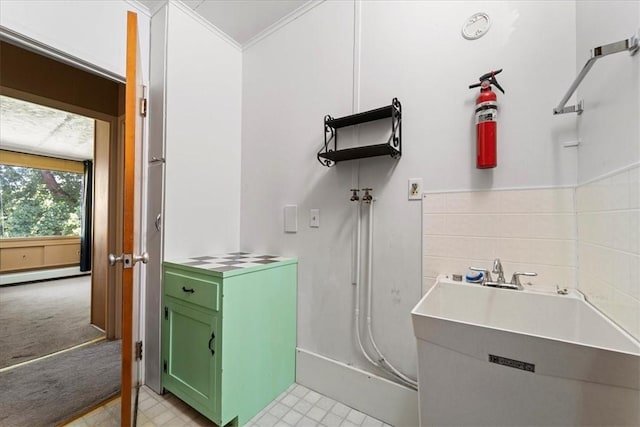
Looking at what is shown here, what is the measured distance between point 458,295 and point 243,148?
1.84 m

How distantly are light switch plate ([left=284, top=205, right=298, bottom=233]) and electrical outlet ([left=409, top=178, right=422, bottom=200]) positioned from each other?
2.59 ft

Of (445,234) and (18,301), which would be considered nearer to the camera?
(445,234)

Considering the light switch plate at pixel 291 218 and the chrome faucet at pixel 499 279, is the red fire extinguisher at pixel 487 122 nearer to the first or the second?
the chrome faucet at pixel 499 279

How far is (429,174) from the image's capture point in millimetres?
1401

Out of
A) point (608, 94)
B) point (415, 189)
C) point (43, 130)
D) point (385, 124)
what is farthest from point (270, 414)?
point (43, 130)

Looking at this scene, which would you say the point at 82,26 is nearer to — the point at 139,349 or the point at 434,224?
the point at 139,349

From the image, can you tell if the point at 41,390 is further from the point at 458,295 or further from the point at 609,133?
the point at 609,133

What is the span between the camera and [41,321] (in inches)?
113

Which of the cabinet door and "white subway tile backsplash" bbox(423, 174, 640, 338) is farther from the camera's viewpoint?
the cabinet door

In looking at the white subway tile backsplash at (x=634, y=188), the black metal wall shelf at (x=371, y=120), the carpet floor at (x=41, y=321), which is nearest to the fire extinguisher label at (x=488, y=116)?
the black metal wall shelf at (x=371, y=120)

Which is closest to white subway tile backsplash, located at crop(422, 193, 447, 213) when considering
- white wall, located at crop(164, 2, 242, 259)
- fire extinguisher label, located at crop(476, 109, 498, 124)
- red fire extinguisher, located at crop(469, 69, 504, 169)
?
red fire extinguisher, located at crop(469, 69, 504, 169)

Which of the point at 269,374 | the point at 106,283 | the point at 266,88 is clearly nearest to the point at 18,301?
the point at 106,283

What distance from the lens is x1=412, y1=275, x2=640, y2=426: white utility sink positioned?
596 mm

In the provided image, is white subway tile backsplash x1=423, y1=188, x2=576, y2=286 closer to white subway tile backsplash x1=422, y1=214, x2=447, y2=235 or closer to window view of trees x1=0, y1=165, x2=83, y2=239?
white subway tile backsplash x1=422, y1=214, x2=447, y2=235
